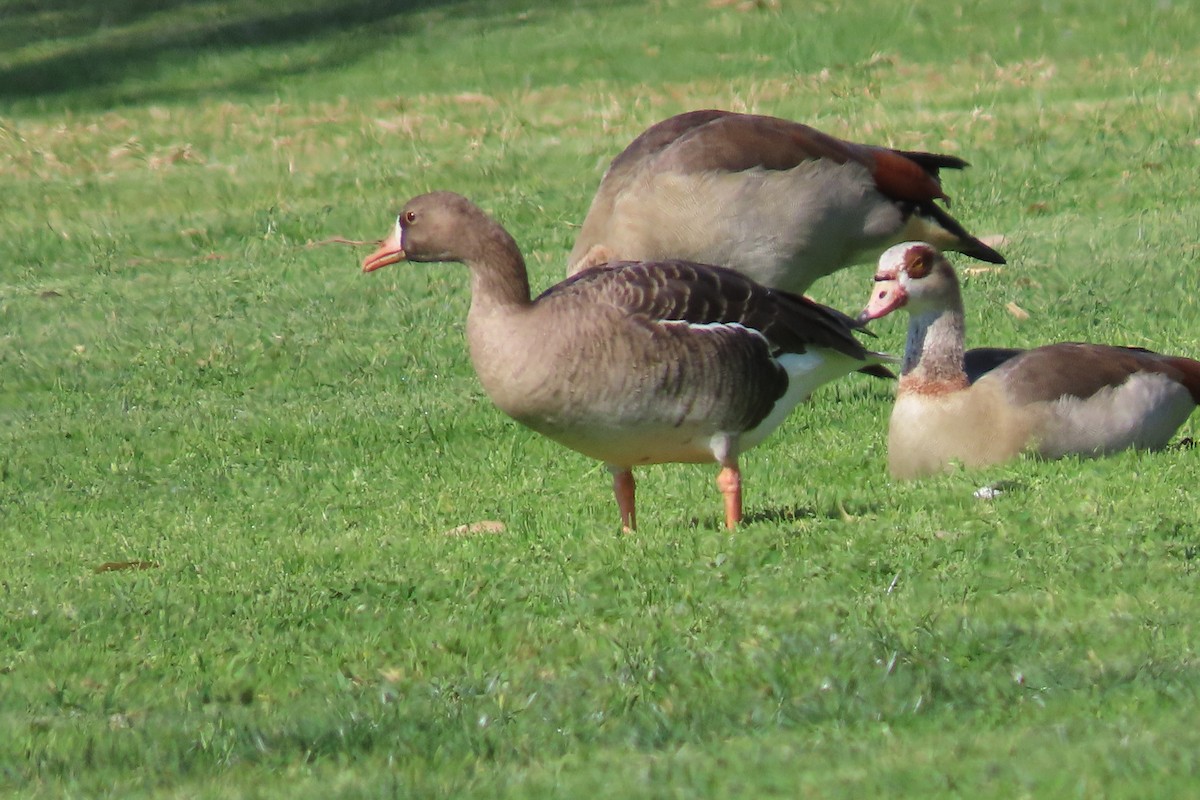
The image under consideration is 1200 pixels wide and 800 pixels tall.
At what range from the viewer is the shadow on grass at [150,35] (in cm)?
2450

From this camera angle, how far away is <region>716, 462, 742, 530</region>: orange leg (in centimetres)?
809

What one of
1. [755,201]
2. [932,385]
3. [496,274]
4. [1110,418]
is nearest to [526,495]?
[496,274]

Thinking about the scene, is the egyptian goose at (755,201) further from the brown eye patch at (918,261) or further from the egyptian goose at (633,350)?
the egyptian goose at (633,350)

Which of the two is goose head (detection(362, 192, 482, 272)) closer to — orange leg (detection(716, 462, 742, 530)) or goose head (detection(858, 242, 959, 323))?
orange leg (detection(716, 462, 742, 530))

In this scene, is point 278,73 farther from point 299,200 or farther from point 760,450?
point 760,450

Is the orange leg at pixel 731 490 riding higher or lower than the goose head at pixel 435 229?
lower

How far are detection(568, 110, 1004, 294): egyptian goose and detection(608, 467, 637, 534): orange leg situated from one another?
2909mm

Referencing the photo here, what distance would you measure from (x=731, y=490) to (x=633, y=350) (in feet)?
2.67

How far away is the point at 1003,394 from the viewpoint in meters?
8.98

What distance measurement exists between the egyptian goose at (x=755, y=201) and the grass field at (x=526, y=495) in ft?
3.26

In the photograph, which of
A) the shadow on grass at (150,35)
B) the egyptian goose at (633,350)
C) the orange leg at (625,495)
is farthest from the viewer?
the shadow on grass at (150,35)

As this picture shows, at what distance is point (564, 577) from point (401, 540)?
1.46m

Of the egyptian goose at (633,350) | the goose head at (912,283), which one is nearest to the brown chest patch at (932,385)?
the goose head at (912,283)

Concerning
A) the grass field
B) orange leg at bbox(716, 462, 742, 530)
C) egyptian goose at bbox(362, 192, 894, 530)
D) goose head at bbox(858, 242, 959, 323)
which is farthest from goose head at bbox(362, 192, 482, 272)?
goose head at bbox(858, 242, 959, 323)
